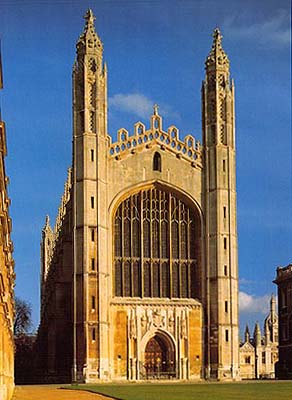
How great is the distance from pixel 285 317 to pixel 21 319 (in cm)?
3068

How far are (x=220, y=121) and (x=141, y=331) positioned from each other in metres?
15.3

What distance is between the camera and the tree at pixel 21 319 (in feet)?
304

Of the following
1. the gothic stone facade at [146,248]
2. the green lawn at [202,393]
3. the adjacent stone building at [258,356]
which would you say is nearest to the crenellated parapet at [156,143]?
the gothic stone facade at [146,248]

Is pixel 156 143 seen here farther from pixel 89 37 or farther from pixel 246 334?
pixel 246 334

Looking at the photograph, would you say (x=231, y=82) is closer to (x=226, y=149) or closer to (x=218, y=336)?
(x=226, y=149)

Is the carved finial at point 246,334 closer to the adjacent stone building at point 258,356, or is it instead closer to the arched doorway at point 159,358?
the adjacent stone building at point 258,356

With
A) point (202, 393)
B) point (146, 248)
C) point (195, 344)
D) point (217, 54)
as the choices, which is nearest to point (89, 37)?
point (217, 54)

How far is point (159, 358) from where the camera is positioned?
5991cm

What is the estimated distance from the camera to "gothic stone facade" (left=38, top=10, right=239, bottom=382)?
5784 centimetres

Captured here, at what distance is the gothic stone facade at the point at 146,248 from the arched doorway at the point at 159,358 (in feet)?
0.22

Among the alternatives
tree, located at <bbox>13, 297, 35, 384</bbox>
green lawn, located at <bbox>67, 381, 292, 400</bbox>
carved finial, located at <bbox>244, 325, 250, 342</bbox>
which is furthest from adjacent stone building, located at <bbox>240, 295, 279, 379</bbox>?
green lawn, located at <bbox>67, 381, 292, 400</bbox>

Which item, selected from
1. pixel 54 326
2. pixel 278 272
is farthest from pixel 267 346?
pixel 54 326

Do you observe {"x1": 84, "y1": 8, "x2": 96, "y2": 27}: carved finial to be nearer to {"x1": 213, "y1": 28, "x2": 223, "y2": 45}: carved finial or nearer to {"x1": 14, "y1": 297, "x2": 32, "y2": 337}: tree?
{"x1": 213, "y1": 28, "x2": 223, "y2": 45}: carved finial

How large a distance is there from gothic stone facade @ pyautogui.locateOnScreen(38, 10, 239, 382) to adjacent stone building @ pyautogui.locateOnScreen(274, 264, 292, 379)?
1441cm
